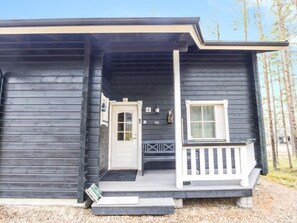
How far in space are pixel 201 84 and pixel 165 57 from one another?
125 cm

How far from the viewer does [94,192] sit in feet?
9.85

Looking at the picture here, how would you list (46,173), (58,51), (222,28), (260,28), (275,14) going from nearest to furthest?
(46,173) → (58,51) → (275,14) → (260,28) → (222,28)

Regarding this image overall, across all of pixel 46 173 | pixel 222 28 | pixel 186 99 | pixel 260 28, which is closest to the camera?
pixel 46 173

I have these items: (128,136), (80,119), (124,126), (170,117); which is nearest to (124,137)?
(128,136)

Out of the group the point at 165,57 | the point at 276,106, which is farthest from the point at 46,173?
the point at 276,106

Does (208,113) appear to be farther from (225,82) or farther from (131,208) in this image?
(131,208)

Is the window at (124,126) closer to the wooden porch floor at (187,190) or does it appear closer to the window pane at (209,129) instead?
the wooden porch floor at (187,190)

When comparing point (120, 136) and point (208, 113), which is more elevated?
point (208, 113)

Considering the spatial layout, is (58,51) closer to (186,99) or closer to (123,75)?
(123,75)

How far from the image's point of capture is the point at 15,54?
3562 millimetres

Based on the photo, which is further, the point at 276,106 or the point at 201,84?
the point at 276,106

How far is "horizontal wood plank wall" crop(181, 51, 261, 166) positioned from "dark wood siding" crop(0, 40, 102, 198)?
8.64 ft

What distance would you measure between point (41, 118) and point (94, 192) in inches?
64.2

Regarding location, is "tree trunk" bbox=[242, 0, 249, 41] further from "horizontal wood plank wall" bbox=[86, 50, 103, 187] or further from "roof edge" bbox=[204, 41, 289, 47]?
"horizontal wood plank wall" bbox=[86, 50, 103, 187]
